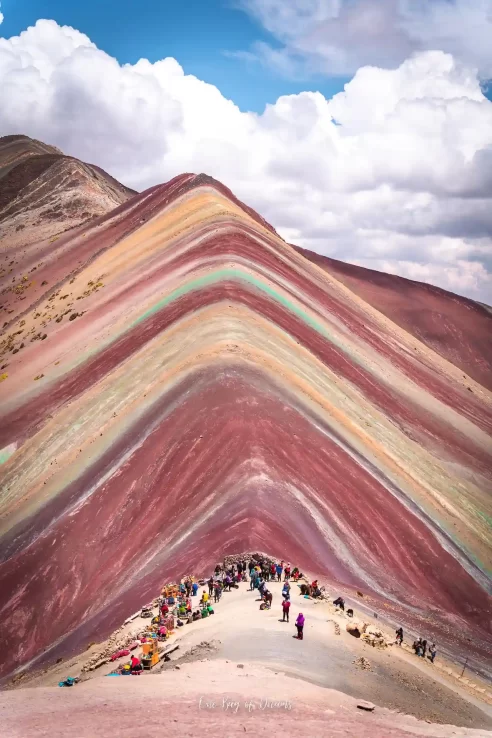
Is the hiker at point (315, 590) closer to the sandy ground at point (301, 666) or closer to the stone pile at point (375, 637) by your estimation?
the sandy ground at point (301, 666)

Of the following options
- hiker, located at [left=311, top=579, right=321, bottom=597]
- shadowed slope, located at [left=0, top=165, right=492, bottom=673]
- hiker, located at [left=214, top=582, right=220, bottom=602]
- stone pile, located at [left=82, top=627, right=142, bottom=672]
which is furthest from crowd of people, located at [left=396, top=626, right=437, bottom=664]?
stone pile, located at [left=82, top=627, right=142, bottom=672]

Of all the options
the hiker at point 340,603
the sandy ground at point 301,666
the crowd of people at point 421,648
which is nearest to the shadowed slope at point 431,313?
the crowd of people at point 421,648

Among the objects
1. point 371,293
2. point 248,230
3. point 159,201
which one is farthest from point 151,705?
point 371,293

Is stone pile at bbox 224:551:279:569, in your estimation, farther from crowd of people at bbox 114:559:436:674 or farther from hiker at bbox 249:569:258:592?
hiker at bbox 249:569:258:592

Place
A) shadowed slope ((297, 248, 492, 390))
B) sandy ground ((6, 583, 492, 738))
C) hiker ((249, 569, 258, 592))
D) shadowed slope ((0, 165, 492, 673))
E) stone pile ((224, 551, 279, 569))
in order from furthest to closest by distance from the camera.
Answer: shadowed slope ((297, 248, 492, 390)) < shadowed slope ((0, 165, 492, 673)) < stone pile ((224, 551, 279, 569)) < hiker ((249, 569, 258, 592)) < sandy ground ((6, 583, 492, 738))

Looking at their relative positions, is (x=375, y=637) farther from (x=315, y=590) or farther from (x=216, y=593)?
(x=216, y=593)

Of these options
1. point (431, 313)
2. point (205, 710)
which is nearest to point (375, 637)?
point (205, 710)
